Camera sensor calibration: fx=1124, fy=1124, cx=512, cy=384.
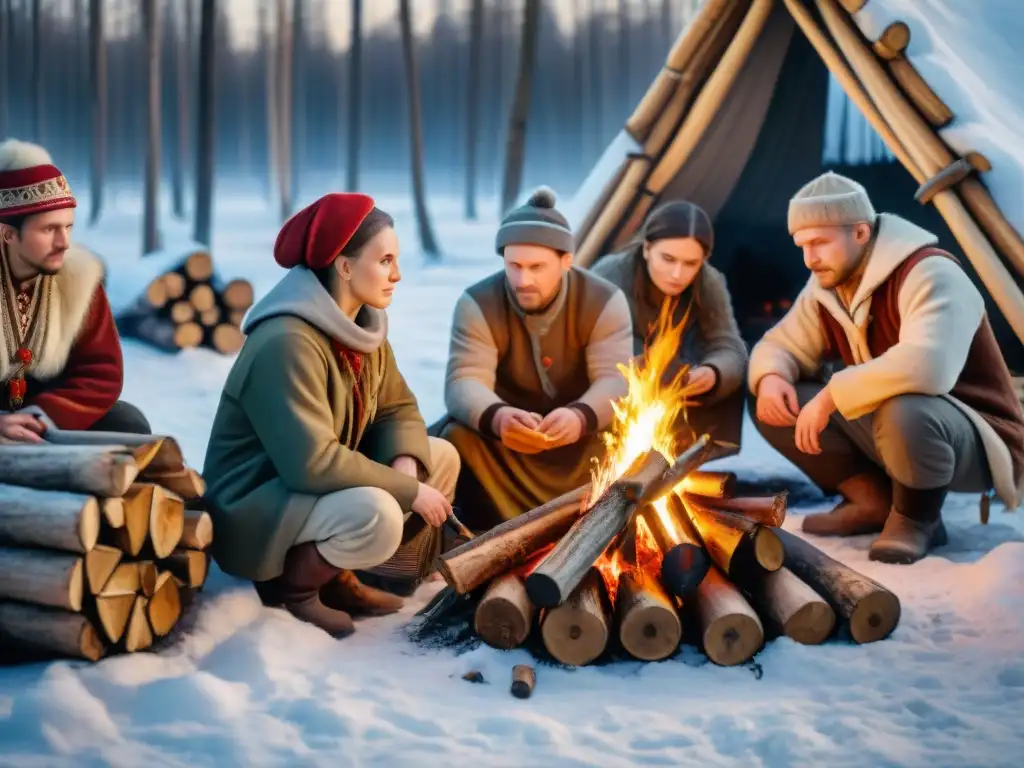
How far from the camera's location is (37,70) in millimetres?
14461

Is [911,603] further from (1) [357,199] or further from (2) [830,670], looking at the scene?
(1) [357,199]

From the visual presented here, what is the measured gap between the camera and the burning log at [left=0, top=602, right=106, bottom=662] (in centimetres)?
273

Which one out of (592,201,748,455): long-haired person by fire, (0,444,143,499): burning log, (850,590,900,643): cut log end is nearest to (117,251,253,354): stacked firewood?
(592,201,748,455): long-haired person by fire

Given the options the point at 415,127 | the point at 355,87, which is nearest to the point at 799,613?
the point at 415,127

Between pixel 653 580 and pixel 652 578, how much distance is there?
0.01m

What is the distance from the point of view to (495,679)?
2881mm

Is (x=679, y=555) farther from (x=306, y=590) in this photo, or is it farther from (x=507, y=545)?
(x=306, y=590)

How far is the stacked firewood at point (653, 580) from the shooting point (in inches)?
117

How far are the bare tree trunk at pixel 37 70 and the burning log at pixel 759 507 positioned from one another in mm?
13134

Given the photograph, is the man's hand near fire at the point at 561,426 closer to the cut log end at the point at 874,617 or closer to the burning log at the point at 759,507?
the burning log at the point at 759,507

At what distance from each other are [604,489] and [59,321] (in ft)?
5.51

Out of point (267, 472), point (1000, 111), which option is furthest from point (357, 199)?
point (1000, 111)

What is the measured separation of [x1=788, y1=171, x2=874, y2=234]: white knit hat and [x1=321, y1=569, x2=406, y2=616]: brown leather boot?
6.20 ft

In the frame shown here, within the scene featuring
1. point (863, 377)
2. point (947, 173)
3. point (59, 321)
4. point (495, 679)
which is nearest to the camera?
point (495, 679)
